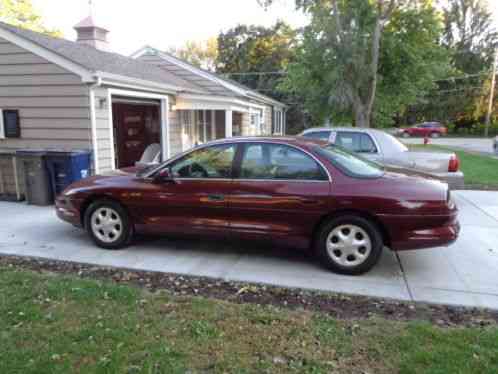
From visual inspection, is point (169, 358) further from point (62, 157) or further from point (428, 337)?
point (62, 157)

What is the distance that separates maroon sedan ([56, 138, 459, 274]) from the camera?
4.01m

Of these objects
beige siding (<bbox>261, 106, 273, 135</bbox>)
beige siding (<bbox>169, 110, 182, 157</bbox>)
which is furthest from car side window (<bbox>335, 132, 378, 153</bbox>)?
beige siding (<bbox>261, 106, 273, 135</bbox>)

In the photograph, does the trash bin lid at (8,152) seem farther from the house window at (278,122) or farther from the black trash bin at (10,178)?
the house window at (278,122)

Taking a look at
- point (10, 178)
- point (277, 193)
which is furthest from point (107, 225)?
point (10, 178)

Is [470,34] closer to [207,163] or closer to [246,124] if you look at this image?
[246,124]

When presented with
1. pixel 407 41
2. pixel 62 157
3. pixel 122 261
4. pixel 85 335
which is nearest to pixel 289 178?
pixel 122 261

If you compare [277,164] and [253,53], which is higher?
[253,53]

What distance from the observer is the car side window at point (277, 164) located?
4285mm

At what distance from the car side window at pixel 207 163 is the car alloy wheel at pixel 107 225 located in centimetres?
106

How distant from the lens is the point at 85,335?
292cm

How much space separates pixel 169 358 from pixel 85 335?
2.54 ft

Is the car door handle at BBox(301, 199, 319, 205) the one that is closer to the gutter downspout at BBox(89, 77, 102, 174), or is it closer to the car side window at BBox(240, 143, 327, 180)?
the car side window at BBox(240, 143, 327, 180)

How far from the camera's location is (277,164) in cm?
443

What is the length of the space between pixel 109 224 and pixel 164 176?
A: 1.06m
